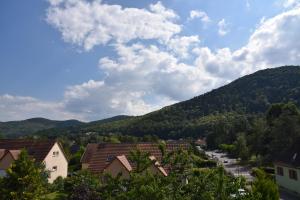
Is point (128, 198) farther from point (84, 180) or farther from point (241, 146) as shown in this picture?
point (241, 146)

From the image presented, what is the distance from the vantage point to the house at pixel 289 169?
113ft

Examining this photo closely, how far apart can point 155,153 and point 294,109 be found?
42.9 meters

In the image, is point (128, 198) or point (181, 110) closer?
point (128, 198)

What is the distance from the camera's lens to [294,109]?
6662 centimetres

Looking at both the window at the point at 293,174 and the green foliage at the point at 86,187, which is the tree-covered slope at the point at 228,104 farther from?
the green foliage at the point at 86,187

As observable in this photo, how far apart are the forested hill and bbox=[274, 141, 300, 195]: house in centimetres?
7535

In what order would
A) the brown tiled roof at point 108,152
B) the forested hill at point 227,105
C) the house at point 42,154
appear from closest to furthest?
the brown tiled roof at point 108,152 → the house at point 42,154 → the forested hill at point 227,105

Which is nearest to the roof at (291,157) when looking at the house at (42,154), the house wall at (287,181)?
the house wall at (287,181)

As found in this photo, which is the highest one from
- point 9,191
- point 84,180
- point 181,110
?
point 181,110

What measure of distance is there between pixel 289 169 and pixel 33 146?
3147 cm

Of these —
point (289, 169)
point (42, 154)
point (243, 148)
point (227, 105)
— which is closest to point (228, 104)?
point (227, 105)

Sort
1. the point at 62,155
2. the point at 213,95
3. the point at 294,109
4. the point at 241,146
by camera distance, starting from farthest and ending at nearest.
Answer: the point at 213,95 → the point at 241,146 → the point at 294,109 → the point at 62,155

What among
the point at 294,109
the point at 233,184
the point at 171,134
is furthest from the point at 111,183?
the point at 171,134

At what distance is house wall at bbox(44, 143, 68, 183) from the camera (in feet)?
148
